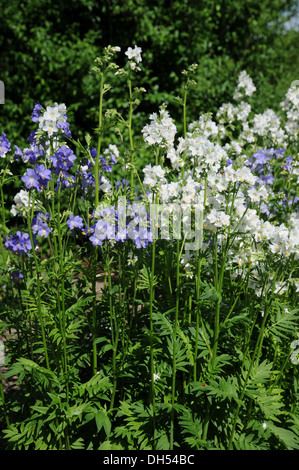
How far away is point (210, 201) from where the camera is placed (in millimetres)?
2471

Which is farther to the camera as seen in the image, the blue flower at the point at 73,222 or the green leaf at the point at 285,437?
the blue flower at the point at 73,222

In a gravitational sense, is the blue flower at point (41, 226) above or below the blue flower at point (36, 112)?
below

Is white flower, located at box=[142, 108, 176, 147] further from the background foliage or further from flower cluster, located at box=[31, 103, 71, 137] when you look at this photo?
the background foliage

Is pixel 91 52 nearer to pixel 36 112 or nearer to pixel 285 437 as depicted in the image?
pixel 36 112

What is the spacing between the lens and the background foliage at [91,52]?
574cm

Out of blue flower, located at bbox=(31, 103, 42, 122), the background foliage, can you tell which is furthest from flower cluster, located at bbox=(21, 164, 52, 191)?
the background foliage

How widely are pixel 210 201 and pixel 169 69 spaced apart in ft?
15.0

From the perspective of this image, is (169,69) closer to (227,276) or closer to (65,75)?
(65,75)

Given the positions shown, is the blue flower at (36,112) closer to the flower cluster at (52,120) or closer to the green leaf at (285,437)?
the flower cluster at (52,120)

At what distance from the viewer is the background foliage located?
574 cm

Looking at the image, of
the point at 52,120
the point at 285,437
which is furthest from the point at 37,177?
the point at 285,437

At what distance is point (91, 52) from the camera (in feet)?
18.6

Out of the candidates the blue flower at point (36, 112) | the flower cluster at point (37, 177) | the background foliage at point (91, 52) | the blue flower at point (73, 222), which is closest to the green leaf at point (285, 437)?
the blue flower at point (73, 222)
